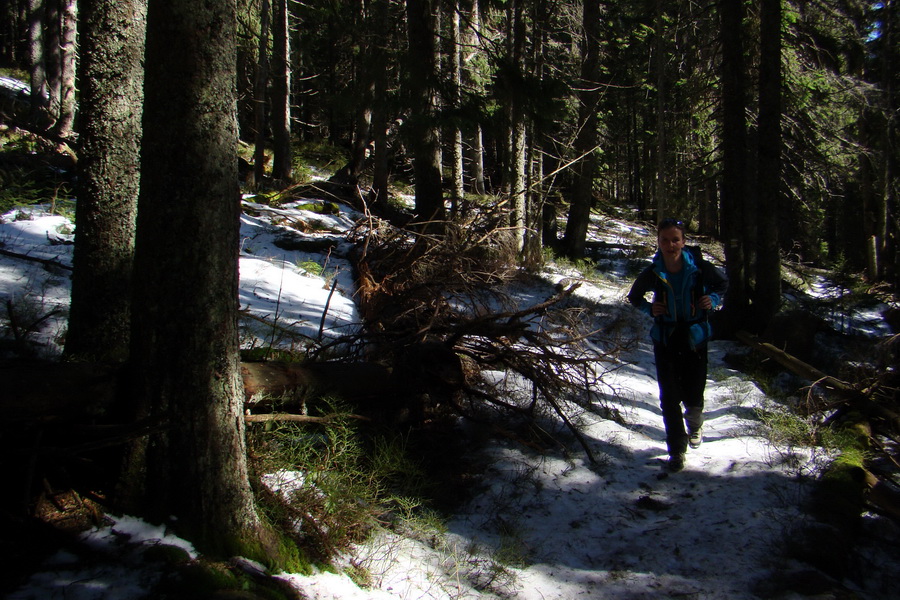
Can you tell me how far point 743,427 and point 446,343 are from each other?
3116mm

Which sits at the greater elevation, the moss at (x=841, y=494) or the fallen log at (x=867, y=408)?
the fallen log at (x=867, y=408)

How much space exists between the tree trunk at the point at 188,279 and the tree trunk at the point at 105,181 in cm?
138

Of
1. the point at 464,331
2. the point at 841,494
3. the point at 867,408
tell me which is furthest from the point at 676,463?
the point at 464,331

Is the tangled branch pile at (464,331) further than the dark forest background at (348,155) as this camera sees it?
Yes

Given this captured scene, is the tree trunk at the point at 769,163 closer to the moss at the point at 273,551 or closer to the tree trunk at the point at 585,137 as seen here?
the tree trunk at the point at 585,137

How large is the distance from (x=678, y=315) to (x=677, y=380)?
547 mm

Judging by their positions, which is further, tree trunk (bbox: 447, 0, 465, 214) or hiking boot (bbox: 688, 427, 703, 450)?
tree trunk (bbox: 447, 0, 465, 214)

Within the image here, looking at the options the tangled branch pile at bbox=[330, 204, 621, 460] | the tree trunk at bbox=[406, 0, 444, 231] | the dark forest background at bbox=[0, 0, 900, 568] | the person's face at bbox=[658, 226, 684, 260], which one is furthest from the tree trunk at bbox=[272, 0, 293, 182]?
the person's face at bbox=[658, 226, 684, 260]

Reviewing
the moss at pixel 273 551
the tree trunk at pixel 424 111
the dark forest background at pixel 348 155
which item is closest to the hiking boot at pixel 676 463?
the moss at pixel 273 551

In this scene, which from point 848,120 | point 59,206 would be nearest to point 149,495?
point 59,206

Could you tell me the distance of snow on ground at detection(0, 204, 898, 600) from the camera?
3.01 meters

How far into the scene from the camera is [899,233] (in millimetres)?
19109

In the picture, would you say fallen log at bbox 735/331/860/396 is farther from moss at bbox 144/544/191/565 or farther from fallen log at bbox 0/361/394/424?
fallen log at bbox 0/361/394/424

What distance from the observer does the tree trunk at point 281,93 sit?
53.5 feet
